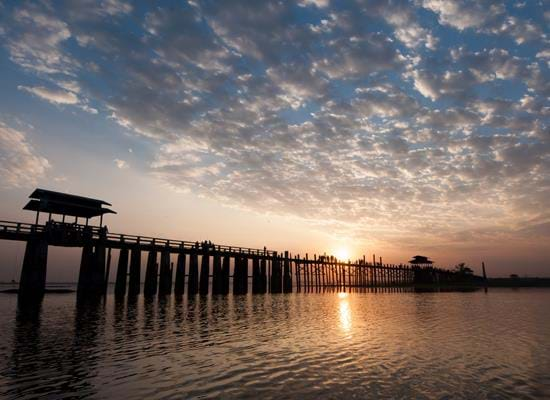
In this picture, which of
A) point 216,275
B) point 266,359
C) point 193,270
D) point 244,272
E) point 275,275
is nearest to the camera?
point 266,359

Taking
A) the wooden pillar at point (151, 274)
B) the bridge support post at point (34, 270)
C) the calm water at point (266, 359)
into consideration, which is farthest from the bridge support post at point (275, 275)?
the calm water at point (266, 359)

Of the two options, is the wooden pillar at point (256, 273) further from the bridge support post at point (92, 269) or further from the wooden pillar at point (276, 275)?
the bridge support post at point (92, 269)

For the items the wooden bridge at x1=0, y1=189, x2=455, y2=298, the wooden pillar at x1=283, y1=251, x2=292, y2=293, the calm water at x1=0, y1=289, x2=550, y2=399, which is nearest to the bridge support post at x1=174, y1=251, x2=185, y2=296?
the wooden bridge at x1=0, y1=189, x2=455, y2=298

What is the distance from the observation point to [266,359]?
1076cm

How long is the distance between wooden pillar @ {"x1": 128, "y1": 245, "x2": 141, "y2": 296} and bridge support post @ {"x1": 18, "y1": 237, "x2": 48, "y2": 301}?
6895mm

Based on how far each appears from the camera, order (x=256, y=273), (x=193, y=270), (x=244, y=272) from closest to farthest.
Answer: (x=193, y=270), (x=244, y=272), (x=256, y=273)

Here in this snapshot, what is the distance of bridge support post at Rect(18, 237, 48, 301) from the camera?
2598cm

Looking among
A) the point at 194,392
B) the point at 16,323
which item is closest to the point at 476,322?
the point at 194,392

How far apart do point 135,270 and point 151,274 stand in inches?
92.8

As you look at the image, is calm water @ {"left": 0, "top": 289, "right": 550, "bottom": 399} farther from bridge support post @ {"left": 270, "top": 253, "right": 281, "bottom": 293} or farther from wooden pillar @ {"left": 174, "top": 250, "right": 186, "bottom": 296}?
bridge support post @ {"left": 270, "top": 253, "right": 281, "bottom": 293}

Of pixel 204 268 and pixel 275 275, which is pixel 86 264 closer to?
pixel 204 268

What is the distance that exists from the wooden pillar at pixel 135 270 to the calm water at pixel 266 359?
43.8ft

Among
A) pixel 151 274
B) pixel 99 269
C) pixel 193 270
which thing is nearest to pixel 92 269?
pixel 99 269

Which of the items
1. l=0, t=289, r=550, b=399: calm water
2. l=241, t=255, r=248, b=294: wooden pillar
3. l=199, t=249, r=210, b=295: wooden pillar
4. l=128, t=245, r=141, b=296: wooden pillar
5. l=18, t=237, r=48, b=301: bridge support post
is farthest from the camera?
l=241, t=255, r=248, b=294: wooden pillar
